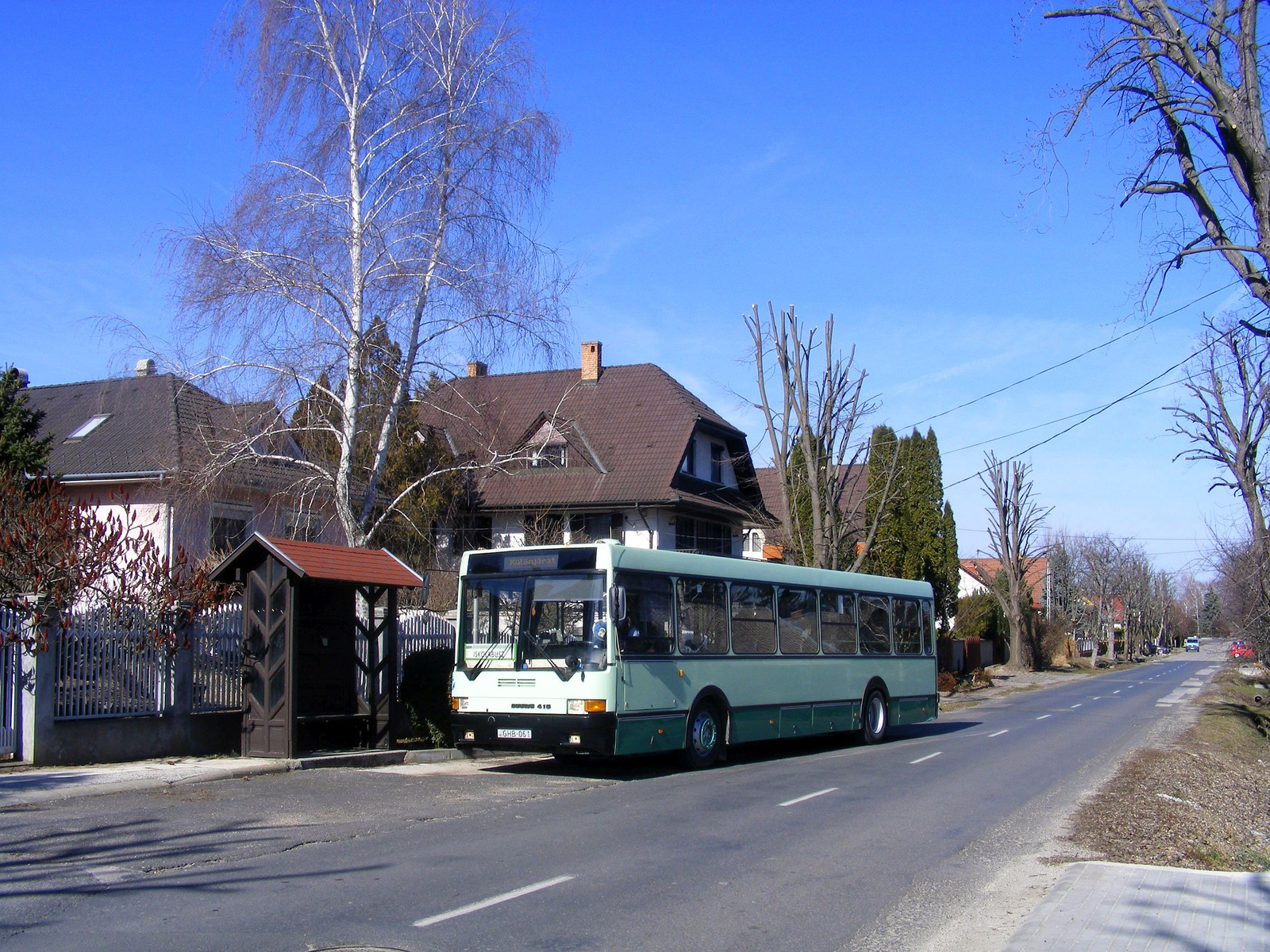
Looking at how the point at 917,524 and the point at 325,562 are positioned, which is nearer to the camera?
the point at 325,562

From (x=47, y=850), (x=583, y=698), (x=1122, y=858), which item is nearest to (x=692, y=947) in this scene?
(x=1122, y=858)

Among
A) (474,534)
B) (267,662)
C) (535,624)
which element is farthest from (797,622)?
(474,534)

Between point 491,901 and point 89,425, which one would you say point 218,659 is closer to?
point 491,901

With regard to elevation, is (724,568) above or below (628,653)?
above

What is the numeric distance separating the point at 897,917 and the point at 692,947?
5.46 feet

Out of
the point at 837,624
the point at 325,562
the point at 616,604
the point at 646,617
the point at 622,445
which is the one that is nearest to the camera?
the point at 616,604

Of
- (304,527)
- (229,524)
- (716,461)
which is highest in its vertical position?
(716,461)

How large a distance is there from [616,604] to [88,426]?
19.0m

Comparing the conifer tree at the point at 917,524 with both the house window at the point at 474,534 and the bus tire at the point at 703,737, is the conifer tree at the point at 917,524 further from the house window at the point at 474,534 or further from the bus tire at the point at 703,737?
the bus tire at the point at 703,737

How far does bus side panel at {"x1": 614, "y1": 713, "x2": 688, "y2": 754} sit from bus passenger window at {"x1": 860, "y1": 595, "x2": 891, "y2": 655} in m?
5.88

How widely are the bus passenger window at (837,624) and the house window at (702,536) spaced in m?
14.5

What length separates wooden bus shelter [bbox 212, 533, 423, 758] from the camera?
14.0 metres

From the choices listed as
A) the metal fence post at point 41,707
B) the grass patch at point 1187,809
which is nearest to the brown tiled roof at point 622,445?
the grass patch at point 1187,809

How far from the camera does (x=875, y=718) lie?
19.9m
